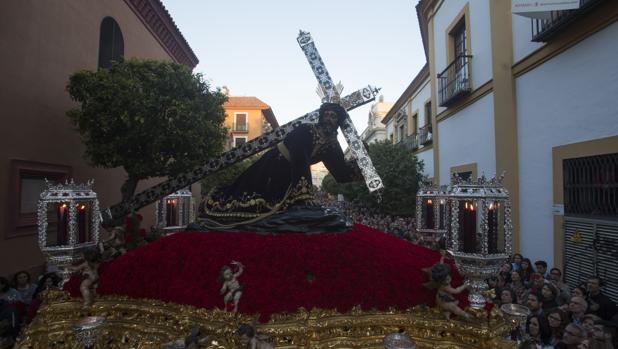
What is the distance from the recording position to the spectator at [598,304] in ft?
16.3

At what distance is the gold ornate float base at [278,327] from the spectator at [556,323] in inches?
37.6

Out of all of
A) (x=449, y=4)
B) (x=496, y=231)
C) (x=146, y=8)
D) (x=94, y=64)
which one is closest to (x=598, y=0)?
(x=496, y=231)

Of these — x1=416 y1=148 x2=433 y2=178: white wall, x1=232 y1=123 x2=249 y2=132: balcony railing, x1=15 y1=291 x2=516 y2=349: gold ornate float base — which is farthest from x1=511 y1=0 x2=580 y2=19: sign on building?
x1=232 y1=123 x2=249 y2=132: balcony railing

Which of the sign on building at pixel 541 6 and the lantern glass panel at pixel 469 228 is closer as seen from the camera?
the lantern glass panel at pixel 469 228

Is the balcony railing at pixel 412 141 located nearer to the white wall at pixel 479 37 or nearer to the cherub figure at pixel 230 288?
the white wall at pixel 479 37

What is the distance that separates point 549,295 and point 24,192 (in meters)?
11.6

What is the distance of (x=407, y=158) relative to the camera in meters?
18.7

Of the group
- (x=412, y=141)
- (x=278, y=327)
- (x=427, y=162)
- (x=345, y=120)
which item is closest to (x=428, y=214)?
(x=345, y=120)

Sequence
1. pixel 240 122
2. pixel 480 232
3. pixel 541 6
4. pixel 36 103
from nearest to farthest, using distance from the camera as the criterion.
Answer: pixel 480 232 → pixel 541 6 → pixel 36 103 → pixel 240 122

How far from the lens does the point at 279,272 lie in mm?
4316

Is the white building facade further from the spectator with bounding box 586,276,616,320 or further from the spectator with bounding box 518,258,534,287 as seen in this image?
the spectator with bounding box 586,276,616,320

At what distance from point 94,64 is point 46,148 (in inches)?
152

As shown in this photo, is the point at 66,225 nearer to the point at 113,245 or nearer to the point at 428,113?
the point at 113,245

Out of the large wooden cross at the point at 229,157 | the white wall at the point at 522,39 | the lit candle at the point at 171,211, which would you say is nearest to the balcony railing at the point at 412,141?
the white wall at the point at 522,39
